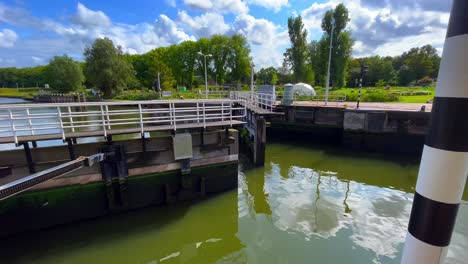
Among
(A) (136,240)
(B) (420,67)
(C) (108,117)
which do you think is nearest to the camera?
(A) (136,240)

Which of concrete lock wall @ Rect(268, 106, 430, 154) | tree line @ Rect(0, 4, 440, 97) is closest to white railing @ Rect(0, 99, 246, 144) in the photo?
concrete lock wall @ Rect(268, 106, 430, 154)

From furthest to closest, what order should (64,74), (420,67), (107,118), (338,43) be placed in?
(420,67) → (64,74) → (338,43) → (107,118)

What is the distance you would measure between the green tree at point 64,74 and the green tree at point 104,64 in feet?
35.8

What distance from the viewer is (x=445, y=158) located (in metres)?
1.40

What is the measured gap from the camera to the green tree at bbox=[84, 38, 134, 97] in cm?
5272

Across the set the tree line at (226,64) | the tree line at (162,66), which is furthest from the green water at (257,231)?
the tree line at (162,66)

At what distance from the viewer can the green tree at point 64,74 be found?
200 ft

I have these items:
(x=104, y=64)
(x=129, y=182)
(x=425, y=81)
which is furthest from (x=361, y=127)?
(x=425, y=81)

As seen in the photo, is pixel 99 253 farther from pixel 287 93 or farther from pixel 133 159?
pixel 287 93

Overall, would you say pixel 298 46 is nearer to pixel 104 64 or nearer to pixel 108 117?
pixel 104 64

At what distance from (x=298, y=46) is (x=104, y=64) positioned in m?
42.2

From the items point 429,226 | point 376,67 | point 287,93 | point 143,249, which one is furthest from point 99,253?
point 376,67

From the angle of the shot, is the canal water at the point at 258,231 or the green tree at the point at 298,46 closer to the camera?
the canal water at the point at 258,231

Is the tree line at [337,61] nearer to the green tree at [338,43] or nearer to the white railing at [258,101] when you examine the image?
the green tree at [338,43]
